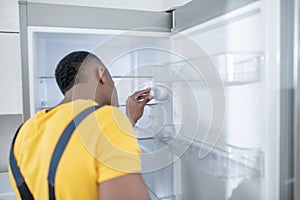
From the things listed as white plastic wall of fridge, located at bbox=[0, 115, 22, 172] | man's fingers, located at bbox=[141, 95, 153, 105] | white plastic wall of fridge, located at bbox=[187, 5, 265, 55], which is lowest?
white plastic wall of fridge, located at bbox=[0, 115, 22, 172]

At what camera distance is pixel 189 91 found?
1279mm

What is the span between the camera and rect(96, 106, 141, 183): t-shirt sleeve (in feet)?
2.43

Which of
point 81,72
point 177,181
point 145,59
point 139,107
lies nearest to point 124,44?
point 145,59

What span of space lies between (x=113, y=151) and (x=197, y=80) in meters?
0.57

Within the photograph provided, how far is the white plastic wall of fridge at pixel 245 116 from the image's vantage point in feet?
2.73

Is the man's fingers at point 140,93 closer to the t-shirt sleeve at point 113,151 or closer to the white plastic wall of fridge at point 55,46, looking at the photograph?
the white plastic wall of fridge at point 55,46

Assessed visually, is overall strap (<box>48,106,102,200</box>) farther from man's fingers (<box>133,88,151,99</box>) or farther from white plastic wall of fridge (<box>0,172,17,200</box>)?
white plastic wall of fridge (<box>0,172,17,200</box>)

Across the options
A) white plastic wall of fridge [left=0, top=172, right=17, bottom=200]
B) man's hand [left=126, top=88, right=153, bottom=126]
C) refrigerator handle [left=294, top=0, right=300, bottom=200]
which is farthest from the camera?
white plastic wall of fridge [left=0, top=172, right=17, bottom=200]

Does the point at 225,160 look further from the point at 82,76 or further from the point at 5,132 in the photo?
the point at 5,132

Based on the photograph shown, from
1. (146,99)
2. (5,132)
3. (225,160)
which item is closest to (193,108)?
(146,99)

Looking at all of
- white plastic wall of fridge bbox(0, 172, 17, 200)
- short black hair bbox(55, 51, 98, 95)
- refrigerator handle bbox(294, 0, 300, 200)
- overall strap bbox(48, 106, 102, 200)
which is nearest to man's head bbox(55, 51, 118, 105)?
short black hair bbox(55, 51, 98, 95)

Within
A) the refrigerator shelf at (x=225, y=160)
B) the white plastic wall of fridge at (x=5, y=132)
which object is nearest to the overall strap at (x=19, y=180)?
the refrigerator shelf at (x=225, y=160)

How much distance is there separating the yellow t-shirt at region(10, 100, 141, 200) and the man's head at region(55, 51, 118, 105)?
99 millimetres

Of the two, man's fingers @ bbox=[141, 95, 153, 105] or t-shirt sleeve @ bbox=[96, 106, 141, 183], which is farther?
man's fingers @ bbox=[141, 95, 153, 105]
